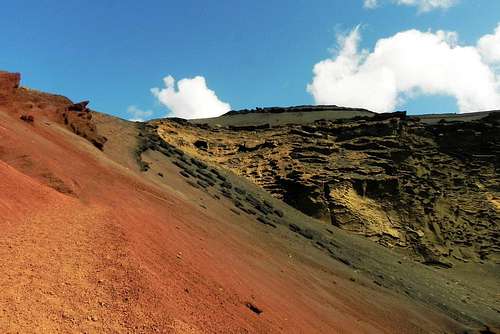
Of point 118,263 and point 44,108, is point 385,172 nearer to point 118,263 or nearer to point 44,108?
point 44,108

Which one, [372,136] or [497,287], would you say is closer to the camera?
[497,287]

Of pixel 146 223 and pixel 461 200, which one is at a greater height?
pixel 461 200

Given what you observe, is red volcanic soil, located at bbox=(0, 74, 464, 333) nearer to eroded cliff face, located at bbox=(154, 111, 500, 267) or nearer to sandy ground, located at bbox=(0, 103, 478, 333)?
sandy ground, located at bbox=(0, 103, 478, 333)

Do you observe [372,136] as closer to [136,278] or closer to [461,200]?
[461,200]

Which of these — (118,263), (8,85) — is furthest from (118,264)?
(8,85)

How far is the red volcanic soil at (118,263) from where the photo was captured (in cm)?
620

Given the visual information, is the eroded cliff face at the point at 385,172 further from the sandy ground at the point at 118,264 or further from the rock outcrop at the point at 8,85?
the rock outcrop at the point at 8,85

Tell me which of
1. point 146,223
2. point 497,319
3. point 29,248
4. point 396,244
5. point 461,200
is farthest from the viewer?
point 461,200

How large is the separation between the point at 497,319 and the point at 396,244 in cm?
1145

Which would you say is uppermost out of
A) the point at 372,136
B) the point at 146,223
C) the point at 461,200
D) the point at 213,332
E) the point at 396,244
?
the point at 372,136

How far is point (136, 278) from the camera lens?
7188 millimetres

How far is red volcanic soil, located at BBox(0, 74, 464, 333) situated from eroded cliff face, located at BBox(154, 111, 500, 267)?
1923 centimetres

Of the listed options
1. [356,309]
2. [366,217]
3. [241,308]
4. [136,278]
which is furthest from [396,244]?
[136,278]

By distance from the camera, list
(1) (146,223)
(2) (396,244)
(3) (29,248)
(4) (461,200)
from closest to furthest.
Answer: (3) (29,248) → (1) (146,223) → (2) (396,244) → (4) (461,200)
